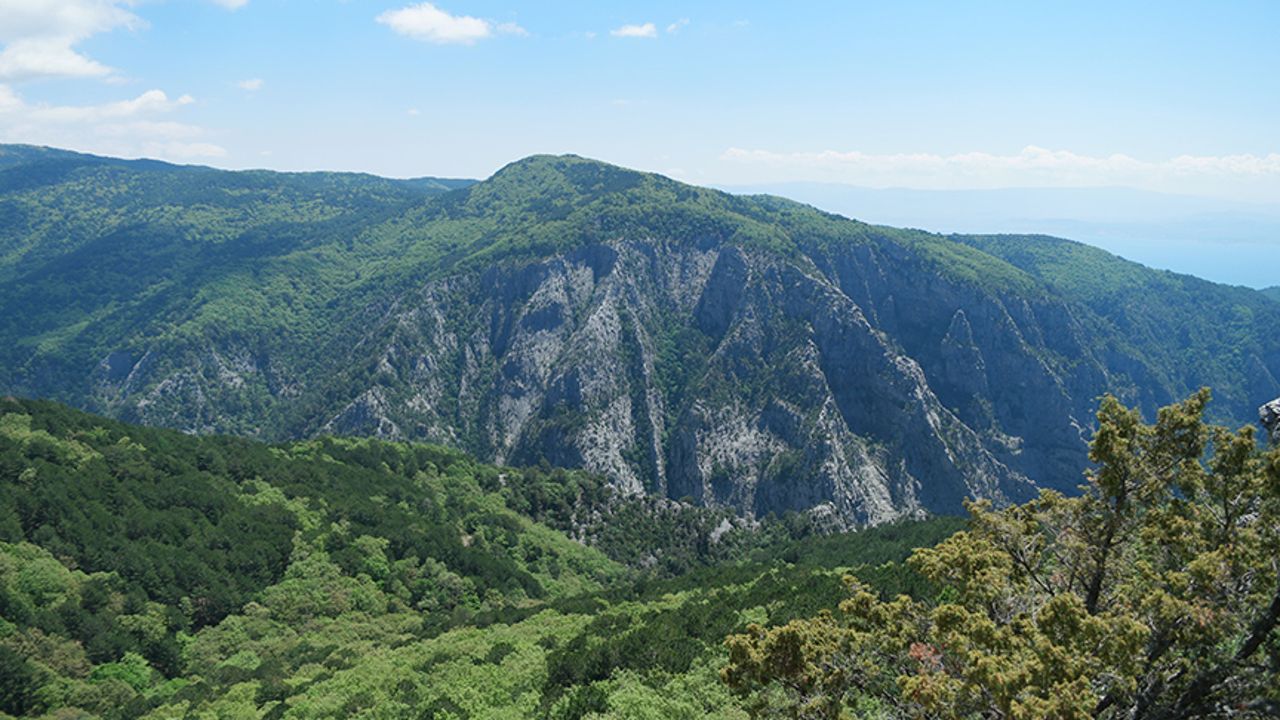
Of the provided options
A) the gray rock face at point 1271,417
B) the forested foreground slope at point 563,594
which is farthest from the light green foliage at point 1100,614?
the gray rock face at point 1271,417

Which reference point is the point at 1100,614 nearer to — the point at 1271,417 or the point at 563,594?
the point at 1271,417

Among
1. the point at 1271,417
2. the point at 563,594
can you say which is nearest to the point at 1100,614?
the point at 1271,417

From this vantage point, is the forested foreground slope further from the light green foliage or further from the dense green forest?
the dense green forest

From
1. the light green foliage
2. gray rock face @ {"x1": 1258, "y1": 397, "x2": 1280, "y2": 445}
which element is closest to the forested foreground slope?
the light green foliage

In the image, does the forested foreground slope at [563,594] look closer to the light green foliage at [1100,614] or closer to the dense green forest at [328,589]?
the light green foliage at [1100,614]

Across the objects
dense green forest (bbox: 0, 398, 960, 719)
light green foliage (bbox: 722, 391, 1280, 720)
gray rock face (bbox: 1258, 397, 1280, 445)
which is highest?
gray rock face (bbox: 1258, 397, 1280, 445)

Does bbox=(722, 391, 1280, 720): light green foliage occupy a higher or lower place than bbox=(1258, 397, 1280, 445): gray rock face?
lower

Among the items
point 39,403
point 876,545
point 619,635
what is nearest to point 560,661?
point 619,635
